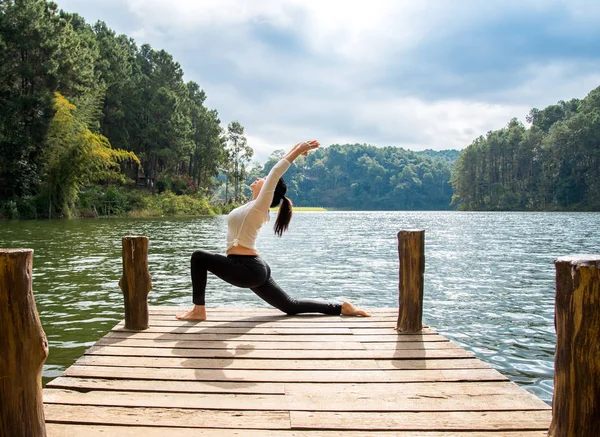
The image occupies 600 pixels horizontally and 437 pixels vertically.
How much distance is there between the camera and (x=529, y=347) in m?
5.72

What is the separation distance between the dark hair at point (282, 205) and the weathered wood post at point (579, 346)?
2785 millimetres

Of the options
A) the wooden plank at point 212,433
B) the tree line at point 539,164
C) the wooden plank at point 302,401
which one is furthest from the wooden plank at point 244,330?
the tree line at point 539,164

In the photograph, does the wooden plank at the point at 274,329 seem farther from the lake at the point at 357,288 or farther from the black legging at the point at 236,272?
the lake at the point at 357,288

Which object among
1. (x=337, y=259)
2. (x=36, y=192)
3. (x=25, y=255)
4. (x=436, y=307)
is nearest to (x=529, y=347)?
(x=436, y=307)

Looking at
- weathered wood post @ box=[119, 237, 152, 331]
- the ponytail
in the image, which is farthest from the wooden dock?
the ponytail

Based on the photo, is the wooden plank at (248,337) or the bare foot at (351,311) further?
the bare foot at (351,311)

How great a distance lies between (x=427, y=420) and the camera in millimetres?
2523

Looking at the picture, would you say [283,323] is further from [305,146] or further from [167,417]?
[167,417]

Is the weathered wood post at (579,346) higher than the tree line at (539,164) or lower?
lower

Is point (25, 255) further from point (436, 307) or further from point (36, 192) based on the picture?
point (36, 192)

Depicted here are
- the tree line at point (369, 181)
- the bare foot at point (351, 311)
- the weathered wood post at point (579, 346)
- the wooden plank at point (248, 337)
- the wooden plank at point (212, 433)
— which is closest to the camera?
the weathered wood post at point (579, 346)

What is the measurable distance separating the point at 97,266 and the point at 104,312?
4695 mm

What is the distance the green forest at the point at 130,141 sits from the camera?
1163 inches

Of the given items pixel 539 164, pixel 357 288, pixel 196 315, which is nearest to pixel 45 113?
pixel 357 288
